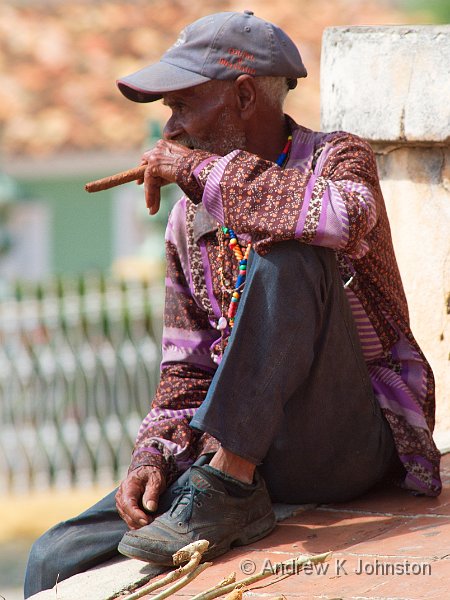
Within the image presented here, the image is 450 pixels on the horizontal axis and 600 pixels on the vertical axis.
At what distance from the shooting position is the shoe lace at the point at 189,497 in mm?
3033

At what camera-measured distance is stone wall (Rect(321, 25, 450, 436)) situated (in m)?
4.21

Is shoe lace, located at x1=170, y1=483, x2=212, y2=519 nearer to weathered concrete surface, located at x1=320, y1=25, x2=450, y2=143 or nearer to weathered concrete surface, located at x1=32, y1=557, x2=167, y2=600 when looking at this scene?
weathered concrete surface, located at x1=32, y1=557, x2=167, y2=600

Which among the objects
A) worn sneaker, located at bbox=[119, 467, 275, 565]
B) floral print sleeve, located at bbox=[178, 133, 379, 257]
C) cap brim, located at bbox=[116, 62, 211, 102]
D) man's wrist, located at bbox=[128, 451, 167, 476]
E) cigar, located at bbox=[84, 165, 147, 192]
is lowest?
worn sneaker, located at bbox=[119, 467, 275, 565]

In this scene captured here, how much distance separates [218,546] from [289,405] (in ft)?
1.28

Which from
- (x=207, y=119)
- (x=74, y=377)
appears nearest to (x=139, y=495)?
(x=207, y=119)

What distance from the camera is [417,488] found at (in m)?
3.38

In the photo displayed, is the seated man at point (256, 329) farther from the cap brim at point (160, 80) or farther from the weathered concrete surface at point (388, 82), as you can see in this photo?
the weathered concrete surface at point (388, 82)

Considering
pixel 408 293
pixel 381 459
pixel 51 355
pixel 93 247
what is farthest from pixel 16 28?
pixel 381 459

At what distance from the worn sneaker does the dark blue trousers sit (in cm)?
12

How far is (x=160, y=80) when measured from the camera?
3188 millimetres

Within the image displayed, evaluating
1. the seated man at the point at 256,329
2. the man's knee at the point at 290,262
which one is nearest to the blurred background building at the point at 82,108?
the seated man at the point at 256,329

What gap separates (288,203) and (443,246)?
1.49m

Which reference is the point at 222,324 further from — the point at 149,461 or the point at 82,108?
the point at 82,108

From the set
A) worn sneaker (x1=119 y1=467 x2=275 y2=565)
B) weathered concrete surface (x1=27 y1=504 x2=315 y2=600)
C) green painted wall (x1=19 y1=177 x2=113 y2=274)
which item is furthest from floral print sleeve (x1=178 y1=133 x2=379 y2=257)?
green painted wall (x1=19 y1=177 x2=113 y2=274)
